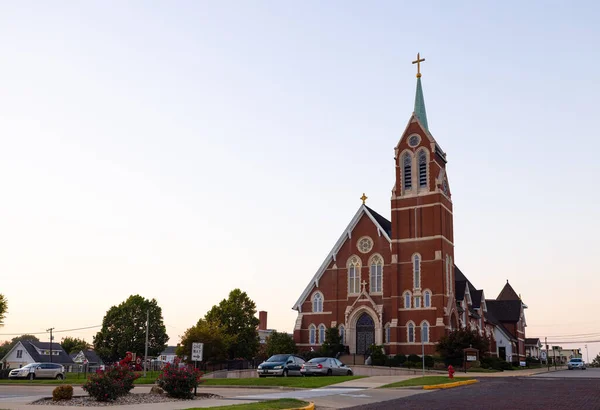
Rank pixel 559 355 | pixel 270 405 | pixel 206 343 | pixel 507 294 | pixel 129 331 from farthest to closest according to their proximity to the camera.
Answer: pixel 559 355 → pixel 507 294 → pixel 129 331 → pixel 206 343 → pixel 270 405

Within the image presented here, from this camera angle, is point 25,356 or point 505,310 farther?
point 25,356

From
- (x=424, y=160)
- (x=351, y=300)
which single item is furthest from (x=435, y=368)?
(x=424, y=160)

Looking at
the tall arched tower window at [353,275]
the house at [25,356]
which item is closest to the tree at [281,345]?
the tall arched tower window at [353,275]

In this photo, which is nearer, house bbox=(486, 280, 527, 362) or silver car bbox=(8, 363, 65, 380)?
silver car bbox=(8, 363, 65, 380)

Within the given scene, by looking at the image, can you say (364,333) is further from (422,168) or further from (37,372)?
(37,372)

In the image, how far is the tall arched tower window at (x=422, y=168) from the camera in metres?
60.9

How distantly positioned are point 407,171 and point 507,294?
53.3 meters

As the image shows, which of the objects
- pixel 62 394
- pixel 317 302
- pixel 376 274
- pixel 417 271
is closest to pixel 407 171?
pixel 417 271

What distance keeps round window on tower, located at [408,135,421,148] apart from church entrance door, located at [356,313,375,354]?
56.2ft

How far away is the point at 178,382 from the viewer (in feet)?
71.5

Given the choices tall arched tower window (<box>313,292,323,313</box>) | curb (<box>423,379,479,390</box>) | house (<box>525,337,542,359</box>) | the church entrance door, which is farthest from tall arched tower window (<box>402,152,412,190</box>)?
house (<box>525,337,542,359</box>)

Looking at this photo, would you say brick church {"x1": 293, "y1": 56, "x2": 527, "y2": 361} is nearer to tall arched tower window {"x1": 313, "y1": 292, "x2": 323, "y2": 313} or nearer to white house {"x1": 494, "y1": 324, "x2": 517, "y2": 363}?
tall arched tower window {"x1": 313, "y1": 292, "x2": 323, "y2": 313}

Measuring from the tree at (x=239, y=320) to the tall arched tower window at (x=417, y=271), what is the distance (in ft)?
67.4

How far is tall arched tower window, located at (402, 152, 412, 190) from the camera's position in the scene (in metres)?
61.8
